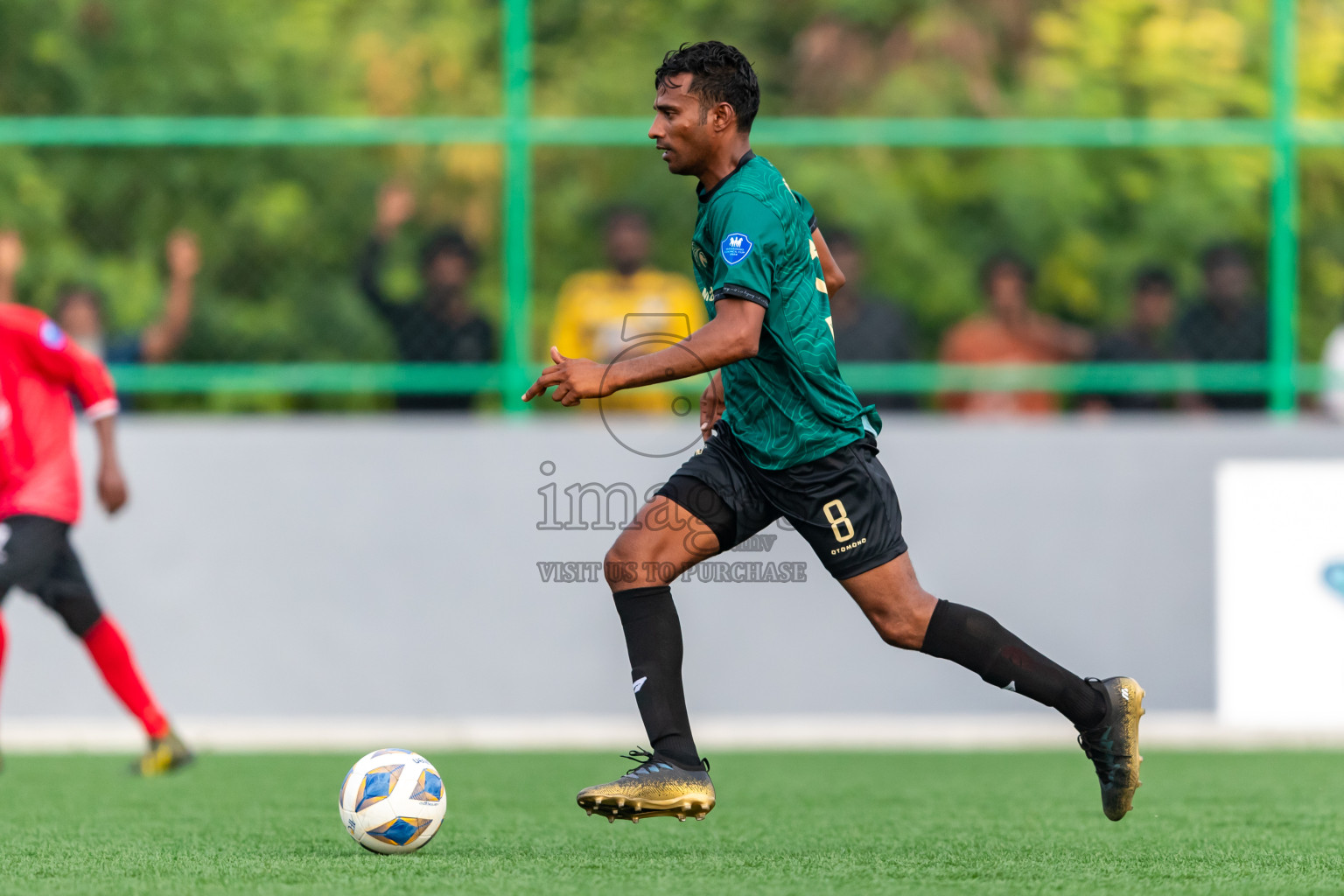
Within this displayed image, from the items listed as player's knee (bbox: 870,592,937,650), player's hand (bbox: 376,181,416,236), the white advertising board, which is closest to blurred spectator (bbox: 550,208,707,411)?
player's hand (bbox: 376,181,416,236)

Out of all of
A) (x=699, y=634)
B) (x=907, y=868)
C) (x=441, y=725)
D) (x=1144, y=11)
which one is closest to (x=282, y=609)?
(x=441, y=725)

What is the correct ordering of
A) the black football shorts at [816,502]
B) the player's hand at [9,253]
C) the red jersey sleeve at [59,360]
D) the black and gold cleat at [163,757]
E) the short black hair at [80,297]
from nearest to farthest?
the black football shorts at [816,502] < the red jersey sleeve at [59,360] < the black and gold cleat at [163,757] < the player's hand at [9,253] < the short black hair at [80,297]

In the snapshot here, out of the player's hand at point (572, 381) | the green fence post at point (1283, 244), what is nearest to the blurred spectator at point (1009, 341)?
the green fence post at point (1283, 244)

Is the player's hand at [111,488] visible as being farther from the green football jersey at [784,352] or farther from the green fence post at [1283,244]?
the green fence post at [1283,244]

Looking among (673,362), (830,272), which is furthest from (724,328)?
(830,272)

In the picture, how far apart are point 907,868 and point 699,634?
409cm

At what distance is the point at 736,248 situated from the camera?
177 inches

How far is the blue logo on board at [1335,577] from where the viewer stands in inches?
330

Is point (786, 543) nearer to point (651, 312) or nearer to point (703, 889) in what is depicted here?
point (651, 312)

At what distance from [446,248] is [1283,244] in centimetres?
408

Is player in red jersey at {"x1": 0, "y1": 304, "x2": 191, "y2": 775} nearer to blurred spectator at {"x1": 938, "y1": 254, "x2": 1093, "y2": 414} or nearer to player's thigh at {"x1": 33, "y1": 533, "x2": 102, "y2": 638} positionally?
player's thigh at {"x1": 33, "y1": 533, "x2": 102, "y2": 638}

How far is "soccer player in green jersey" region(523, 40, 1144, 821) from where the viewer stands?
15.3 ft

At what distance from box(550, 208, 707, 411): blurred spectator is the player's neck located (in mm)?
3600

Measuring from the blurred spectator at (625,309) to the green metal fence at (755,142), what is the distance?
26 centimetres
